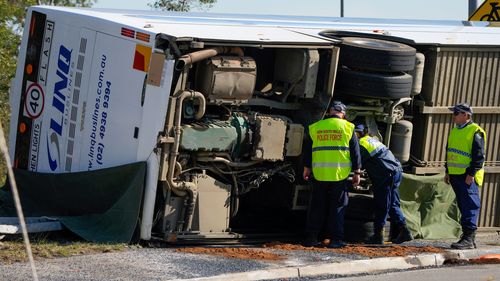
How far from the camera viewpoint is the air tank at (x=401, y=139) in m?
12.6

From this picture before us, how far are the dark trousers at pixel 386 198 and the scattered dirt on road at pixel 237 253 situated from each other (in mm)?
1612

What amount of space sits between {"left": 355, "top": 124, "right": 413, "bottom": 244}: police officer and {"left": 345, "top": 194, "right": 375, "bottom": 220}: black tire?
163 mm

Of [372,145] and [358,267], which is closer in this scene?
[358,267]

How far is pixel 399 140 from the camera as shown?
1267 centimetres

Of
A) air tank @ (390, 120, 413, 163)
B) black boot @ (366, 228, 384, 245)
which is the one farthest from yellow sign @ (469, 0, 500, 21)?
black boot @ (366, 228, 384, 245)

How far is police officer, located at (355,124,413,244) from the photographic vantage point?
38.9ft

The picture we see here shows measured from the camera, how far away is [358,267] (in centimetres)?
1046

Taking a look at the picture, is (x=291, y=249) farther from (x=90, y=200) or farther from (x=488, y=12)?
(x=488, y=12)

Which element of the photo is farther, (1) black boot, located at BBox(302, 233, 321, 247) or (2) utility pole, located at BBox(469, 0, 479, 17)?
(2) utility pole, located at BBox(469, 0, 479, 17)

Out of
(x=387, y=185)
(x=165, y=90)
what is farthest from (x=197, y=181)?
(x=387, y=185)

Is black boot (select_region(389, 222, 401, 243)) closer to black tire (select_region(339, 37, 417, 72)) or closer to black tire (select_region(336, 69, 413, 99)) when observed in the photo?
black tire (select_region(336, 69, 413, 99))

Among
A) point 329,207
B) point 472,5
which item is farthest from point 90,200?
point 472,5

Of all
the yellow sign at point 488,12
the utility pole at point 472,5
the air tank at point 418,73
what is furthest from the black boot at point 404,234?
the utility pole at point 472,5

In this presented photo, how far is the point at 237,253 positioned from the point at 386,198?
6.73 feet
